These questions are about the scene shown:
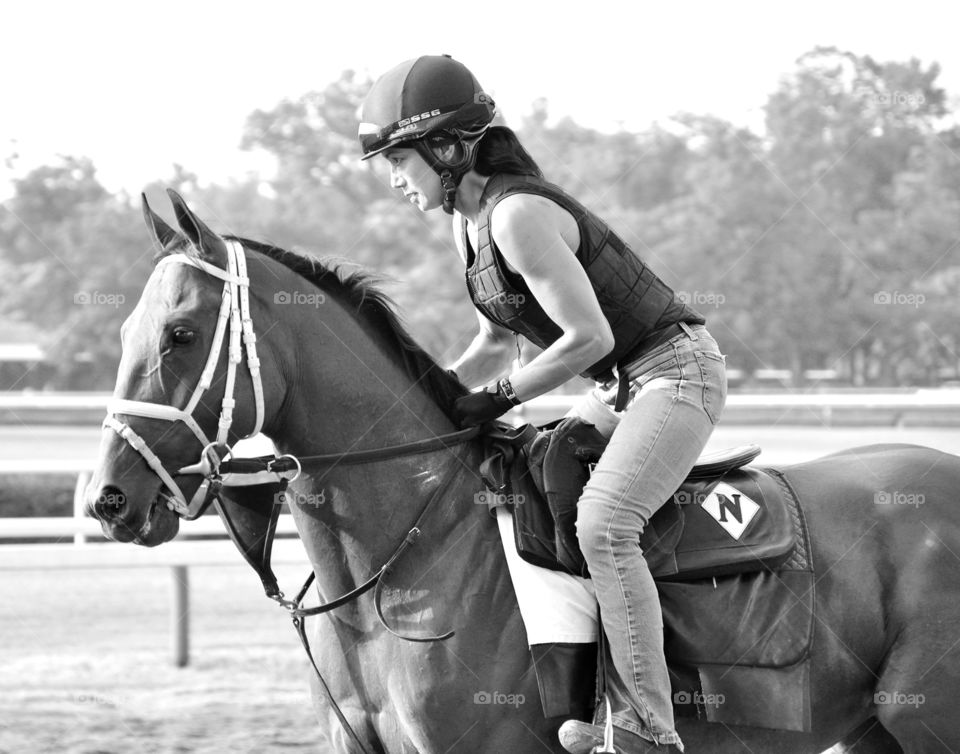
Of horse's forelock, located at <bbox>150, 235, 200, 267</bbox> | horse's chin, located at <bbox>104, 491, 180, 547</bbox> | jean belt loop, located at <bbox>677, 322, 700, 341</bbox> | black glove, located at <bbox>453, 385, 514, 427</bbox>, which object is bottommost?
horse's chin, located at <bbox>104, 491, 180, 547</bbox>

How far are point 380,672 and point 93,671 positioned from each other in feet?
15.7

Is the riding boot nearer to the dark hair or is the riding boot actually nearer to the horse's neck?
the horse's neck

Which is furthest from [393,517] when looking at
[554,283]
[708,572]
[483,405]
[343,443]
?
[708,572]

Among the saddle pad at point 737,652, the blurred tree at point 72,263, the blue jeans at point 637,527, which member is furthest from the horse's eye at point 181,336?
the blurred tree at point 72,263

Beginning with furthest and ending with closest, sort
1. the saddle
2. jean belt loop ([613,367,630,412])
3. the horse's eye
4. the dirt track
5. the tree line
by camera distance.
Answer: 1. the tree line
2. the dirt track
3. jean belt loop ([613,367,630,412])
4. the saddle
5. the horse's eye

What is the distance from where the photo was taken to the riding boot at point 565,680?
3.16 metres

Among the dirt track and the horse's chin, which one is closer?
the horse's chin

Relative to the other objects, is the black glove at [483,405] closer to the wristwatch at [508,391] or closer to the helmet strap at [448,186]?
the wristwatch at [508,391]

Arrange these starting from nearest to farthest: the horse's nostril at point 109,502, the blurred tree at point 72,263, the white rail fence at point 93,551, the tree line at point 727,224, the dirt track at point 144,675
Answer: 1. the horse's nostril at point 109,502
2. the dirt track at point 144,675
3. the white rail fence at point 93,551
4. the tree line at point 727,224
5. the blurred tree at point 72,263

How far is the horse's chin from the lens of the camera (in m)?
2.97

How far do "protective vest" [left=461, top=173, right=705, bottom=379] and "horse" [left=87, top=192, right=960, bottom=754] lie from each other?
308 millimetres

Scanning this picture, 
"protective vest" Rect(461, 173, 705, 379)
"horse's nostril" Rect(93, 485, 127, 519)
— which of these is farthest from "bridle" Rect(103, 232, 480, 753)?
"protective vest" Rect(461, 173, 705, 379)

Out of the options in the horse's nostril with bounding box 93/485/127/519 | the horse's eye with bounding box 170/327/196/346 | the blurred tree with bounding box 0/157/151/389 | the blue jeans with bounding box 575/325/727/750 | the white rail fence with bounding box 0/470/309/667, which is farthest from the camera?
the blurred tree with bounding box 0/157/151/389

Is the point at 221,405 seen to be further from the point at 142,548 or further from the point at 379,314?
the point at 142,548
